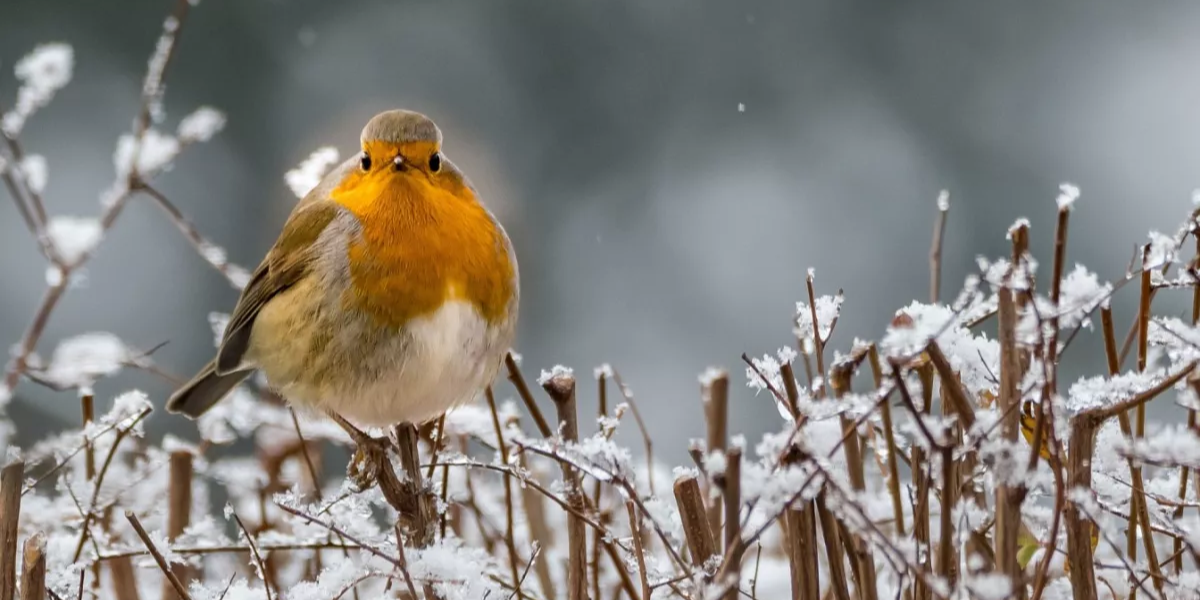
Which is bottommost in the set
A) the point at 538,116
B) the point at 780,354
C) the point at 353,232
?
the point at 780,354

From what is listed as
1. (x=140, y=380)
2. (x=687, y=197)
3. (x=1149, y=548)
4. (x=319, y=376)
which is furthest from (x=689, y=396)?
(x=1149, y=548)

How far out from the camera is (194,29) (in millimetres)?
5320

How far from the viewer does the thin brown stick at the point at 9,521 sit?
125cm

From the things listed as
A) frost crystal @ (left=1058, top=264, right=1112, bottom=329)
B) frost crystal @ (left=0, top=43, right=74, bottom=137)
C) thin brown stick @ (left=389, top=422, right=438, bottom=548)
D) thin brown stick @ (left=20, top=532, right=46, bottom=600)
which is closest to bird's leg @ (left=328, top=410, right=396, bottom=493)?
thin brown stick @ (left=389, top=422, right=438, bottom=548)

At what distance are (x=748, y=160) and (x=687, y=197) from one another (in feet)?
0.99

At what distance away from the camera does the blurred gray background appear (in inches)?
189

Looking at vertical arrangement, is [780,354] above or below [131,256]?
below

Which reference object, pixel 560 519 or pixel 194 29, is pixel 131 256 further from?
pixel 560 519

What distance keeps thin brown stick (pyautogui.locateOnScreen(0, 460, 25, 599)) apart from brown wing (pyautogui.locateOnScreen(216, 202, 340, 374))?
70 cm

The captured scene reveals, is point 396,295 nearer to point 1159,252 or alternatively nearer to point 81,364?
point 81,364

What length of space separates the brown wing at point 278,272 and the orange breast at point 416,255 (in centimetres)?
12

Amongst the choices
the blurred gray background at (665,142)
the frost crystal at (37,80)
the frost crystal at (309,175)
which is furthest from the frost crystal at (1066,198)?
the blurred gray background at (665,142)

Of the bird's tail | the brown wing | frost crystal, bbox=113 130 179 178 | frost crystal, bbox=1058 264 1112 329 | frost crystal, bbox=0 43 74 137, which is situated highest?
frost crystal, bbox=0 43 74 137

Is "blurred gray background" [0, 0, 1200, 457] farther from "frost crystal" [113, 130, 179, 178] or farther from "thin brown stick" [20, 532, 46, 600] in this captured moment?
"thin brown stick" [20, 532, 46, 600]
